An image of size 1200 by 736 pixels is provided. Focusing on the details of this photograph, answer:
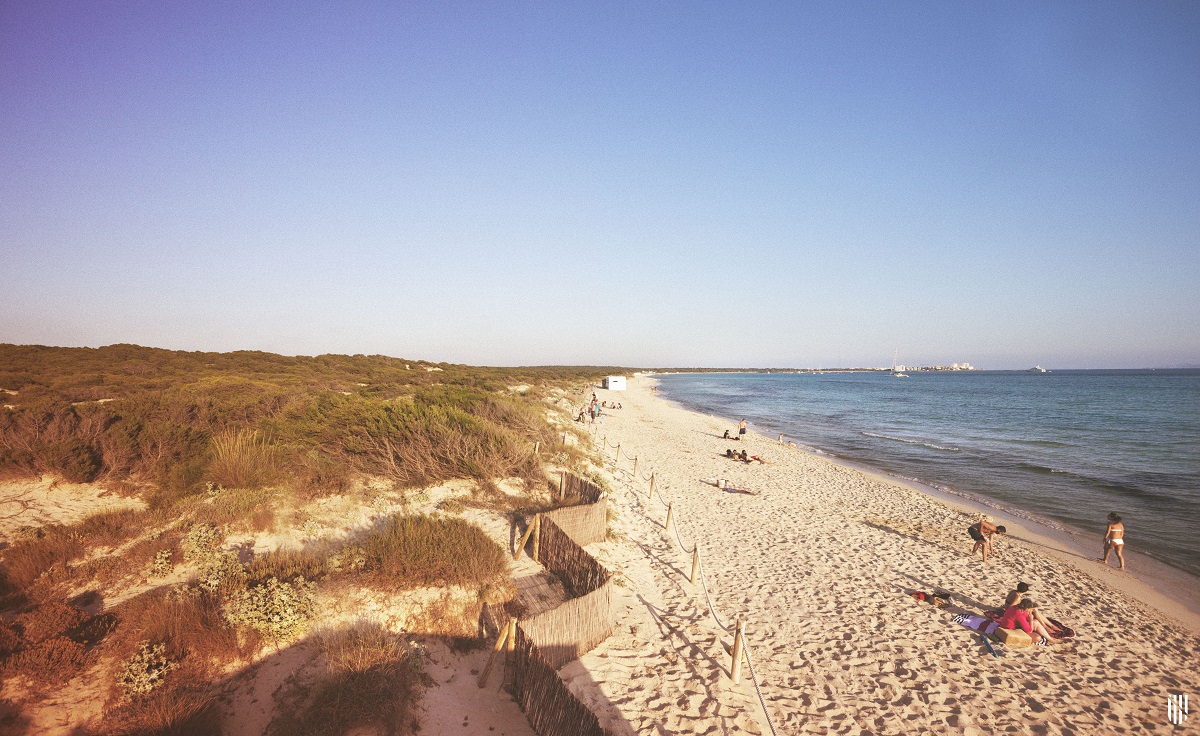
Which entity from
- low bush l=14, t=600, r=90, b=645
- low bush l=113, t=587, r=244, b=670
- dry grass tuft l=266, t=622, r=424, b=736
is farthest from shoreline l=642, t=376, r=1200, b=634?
low bush l=14, t=600, r=90, b=645

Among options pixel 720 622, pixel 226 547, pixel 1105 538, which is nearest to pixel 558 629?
pixel 720 622

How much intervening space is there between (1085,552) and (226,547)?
19.5 meters

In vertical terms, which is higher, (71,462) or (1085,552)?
(71,462)

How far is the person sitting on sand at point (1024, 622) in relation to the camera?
24.5 ft

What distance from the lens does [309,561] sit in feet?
20.8

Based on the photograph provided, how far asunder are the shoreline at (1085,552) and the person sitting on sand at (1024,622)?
3.59 metres

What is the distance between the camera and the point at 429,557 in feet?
21.4

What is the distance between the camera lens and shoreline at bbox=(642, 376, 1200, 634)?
942 centimetres

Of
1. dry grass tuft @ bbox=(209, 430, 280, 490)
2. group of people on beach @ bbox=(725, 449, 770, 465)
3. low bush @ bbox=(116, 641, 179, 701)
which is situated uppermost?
dry grass tuft @ bbox=(209, 430, 280, 490)

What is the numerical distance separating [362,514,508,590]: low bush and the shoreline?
1307 cm

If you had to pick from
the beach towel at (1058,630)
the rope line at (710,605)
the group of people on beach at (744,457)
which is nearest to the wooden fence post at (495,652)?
the rope line at (710,605)

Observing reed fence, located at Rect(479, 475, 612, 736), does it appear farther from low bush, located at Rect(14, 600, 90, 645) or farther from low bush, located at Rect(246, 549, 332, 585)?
low bush, located at Rect(14, 600, 90, 645)

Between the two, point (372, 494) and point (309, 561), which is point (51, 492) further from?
point (309, 561)

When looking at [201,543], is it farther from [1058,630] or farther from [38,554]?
[1058,630]
